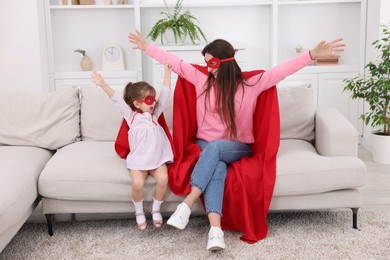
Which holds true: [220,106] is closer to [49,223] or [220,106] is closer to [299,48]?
[49,223]

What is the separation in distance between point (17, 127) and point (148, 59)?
2.29 metres

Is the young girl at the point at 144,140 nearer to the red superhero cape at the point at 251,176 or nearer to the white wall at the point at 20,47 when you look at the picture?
the red superhero cape at the point at 251,176

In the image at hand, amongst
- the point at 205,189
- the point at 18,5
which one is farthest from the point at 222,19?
the point at 205,189

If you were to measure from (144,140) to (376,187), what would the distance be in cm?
178

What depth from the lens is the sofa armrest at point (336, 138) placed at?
3.05 m

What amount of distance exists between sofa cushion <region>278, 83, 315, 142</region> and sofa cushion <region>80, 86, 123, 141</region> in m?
1.01

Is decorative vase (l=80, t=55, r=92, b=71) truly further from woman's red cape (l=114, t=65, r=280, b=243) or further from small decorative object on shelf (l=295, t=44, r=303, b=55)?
woman's red cape (l=114, t=65, r=280, b=243)

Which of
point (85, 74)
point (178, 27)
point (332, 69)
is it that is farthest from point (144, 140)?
point (332, 69)

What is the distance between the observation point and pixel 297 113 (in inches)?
136

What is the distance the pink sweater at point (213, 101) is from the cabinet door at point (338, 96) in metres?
2.36

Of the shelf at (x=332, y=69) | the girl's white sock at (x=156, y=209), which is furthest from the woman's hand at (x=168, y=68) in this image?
the shelf at (x=332, y=69)

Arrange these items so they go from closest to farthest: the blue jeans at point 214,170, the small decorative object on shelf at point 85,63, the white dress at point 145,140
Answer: the blue jeans at point 214,170 < the white dress at point 145,140 < the small decorative object on shelf at point 85,63

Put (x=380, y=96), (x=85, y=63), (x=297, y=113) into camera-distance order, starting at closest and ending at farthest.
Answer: (x=297, y=113) → (x=380, y=96) → (x=85, y=63)

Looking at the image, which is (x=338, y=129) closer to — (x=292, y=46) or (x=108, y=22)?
(x=292, y=46)
